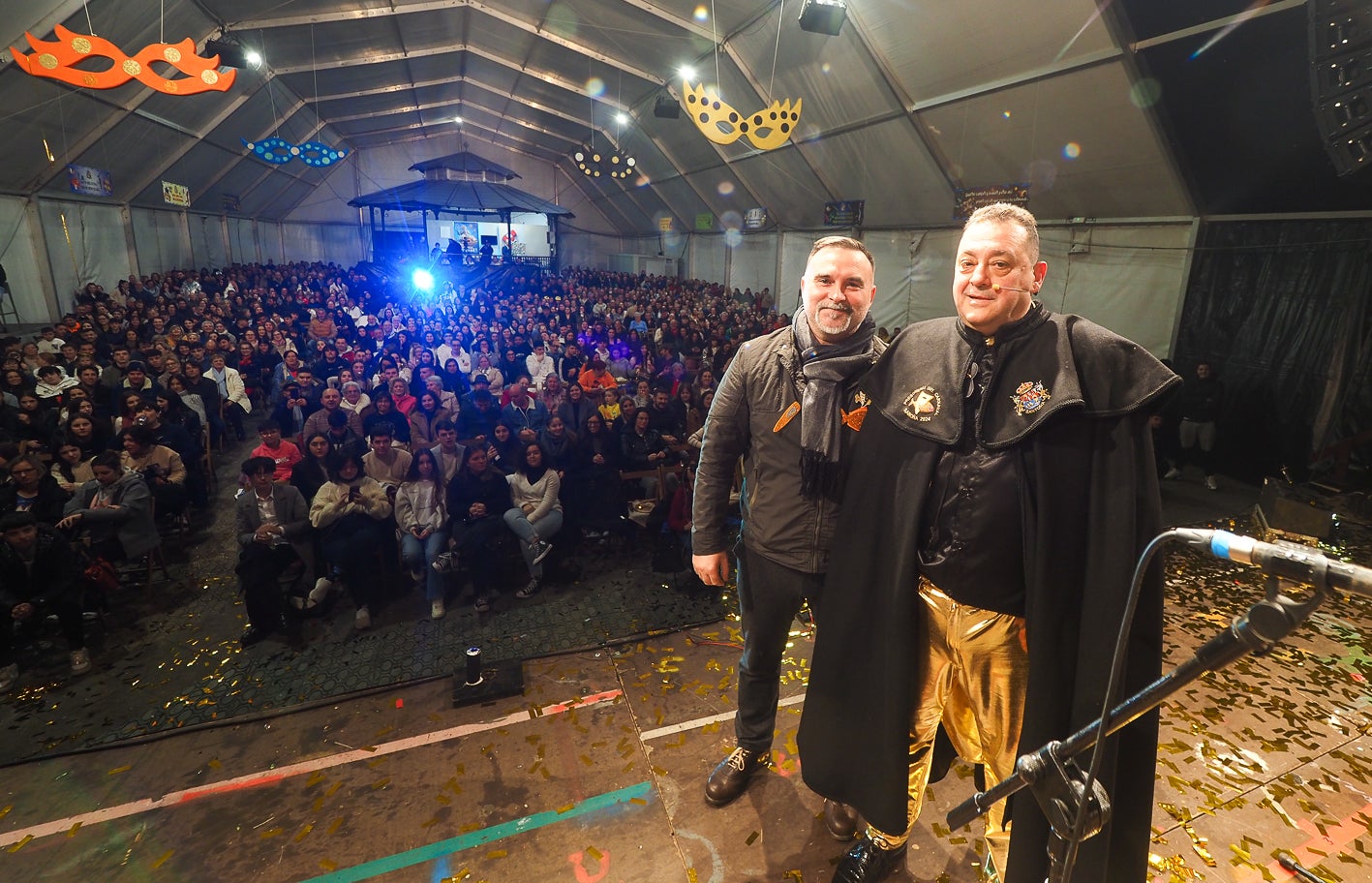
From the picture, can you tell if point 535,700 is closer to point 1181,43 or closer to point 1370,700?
point 1370,700

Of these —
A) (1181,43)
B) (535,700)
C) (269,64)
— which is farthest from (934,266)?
(269,64)

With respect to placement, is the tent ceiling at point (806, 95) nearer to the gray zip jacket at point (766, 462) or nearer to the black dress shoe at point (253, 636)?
the gray zip jacket at point (766, 462)

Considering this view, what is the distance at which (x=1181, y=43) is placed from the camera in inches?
273

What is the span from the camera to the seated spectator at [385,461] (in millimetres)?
5445

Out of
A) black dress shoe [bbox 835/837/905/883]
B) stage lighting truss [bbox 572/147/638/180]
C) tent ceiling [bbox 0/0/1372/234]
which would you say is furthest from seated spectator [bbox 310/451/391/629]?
stage lighting truss [bbox 572/147/638/180]

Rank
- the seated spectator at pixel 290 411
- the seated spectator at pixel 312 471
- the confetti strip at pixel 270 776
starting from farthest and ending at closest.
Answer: the seated spectator at pixel 290 411 → the seated spectator at pixel 312 471 → the confetti strip at pixel 270 776

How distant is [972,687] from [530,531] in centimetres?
396

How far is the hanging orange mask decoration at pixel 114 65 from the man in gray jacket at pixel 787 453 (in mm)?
6358

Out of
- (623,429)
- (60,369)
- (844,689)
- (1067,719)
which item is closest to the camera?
(1067,719)

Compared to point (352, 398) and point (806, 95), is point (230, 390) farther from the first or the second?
point (806, 95)

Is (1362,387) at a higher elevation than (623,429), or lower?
higher

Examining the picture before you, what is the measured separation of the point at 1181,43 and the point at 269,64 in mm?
17913

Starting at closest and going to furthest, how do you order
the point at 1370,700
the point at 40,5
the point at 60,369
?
the point at 1370,700 < the point at 60,369 < the point at 40,5

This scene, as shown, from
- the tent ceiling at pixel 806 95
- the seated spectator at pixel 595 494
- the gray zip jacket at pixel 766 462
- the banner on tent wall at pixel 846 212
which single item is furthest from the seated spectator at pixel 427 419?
the banner on tent wall at pixel 846 212
